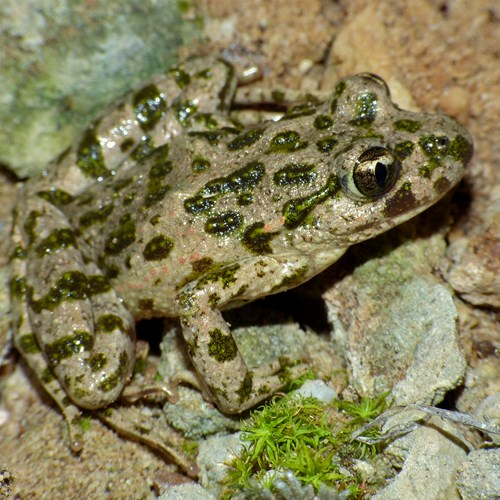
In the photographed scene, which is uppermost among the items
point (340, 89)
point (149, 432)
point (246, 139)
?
point (340, 89)

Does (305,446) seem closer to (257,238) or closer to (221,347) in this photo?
(221,347)

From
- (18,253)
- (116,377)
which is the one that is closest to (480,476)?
(116,377)

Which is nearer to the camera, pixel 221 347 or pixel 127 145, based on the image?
pixel 221 347

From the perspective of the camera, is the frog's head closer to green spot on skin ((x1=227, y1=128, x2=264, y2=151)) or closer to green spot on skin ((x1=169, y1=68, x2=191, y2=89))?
green spot on skin ((x1=227, y1=128, x2=264, y2=151))

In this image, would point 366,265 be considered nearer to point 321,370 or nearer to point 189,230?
point 321,370

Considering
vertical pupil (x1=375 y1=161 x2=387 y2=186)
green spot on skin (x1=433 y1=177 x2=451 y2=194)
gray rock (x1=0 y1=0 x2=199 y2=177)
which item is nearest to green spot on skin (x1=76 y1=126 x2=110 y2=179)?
gray rock (x1=0 y1=0 x2=199 y2=177)

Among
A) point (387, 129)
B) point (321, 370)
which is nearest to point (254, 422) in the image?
point (321, 370)

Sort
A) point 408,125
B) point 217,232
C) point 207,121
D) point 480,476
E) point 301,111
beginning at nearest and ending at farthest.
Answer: point 480,476
point 408,125
point 217,232
point 301,111
point 207,121
